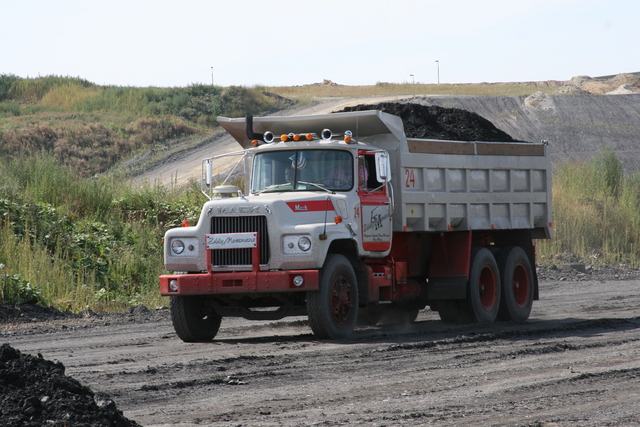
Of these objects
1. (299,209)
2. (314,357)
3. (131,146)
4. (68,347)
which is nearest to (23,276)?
(68,347)

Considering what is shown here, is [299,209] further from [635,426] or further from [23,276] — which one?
[23,276]

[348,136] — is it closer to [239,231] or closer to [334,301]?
[239,231]

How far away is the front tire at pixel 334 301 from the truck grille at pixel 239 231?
0.77m

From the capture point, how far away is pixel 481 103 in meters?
46.4

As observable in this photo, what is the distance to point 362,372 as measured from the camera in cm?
849

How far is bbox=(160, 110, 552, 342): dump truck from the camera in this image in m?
10.7

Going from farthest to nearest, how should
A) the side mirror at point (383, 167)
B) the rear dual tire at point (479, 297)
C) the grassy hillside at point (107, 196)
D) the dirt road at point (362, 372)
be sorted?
the grassy hillside at point (107, 196) → the rear dual tire at point (479, 297) → the side mirror at point (383, 167) → the dirt road at point (362, 372)

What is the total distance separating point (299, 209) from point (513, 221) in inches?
186

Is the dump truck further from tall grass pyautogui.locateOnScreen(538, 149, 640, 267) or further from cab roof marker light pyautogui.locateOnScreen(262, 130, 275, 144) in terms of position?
tall grass pyautogui.locateOnScreen(538, 149, 640, 267)

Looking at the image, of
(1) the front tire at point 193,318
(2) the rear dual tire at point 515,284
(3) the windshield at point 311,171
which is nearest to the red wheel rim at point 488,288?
(2) the rear dual tire at point 515,284

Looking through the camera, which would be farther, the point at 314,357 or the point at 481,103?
the point at 481,103

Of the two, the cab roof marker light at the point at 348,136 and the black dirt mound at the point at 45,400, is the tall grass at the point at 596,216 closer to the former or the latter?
the cab roof marker light at the point at 348,136

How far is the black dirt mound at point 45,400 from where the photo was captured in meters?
5.72

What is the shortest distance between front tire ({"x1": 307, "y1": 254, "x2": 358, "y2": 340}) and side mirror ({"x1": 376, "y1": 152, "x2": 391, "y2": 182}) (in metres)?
→ 1.18
